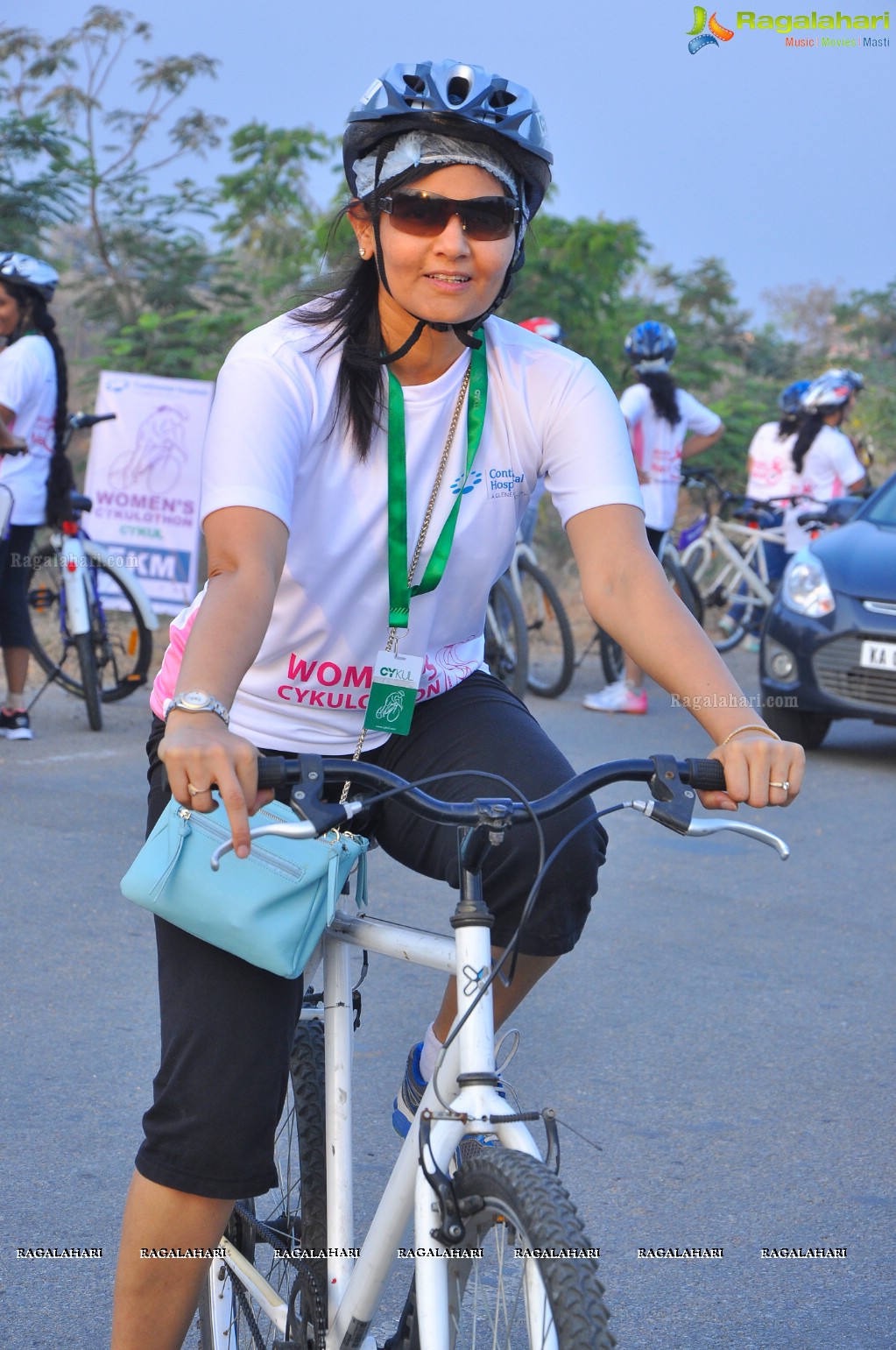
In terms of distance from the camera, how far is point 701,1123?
156 inches

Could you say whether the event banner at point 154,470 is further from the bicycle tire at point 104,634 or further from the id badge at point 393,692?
the id badge at point 393,692

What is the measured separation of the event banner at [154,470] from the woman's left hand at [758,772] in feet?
29.3

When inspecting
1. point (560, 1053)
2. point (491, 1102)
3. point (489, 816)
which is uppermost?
point (489, 816)

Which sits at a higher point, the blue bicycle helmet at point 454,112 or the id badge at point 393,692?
the blue bicycle helmet at point 454,112

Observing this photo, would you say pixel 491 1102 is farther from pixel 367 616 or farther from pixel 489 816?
pixel 367 616

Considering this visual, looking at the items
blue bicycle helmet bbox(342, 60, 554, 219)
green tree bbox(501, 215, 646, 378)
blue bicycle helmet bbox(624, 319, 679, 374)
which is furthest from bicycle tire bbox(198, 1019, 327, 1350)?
green tree bbox(501, 215, 646, 378)

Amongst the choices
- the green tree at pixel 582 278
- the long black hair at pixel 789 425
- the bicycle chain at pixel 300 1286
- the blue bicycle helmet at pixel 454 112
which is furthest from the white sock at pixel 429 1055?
the green tree at pixel 582 278

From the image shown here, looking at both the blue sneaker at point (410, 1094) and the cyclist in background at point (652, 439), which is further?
the cyclist in background at point (652, 439)

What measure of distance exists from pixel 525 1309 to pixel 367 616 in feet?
3.75

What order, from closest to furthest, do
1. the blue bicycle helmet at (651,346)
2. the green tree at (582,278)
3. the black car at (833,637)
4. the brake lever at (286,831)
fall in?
the brake lever at (286,831), the black car at (833,637), the blue bicycle helmet at (651,346), the green tree at (582,278)

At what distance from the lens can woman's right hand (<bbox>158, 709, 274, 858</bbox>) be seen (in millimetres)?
1834

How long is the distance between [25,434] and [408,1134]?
653cm

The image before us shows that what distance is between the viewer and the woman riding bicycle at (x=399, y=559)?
2227 mm

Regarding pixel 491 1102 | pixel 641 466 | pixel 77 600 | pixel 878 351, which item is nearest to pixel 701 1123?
pixel 491 1102
